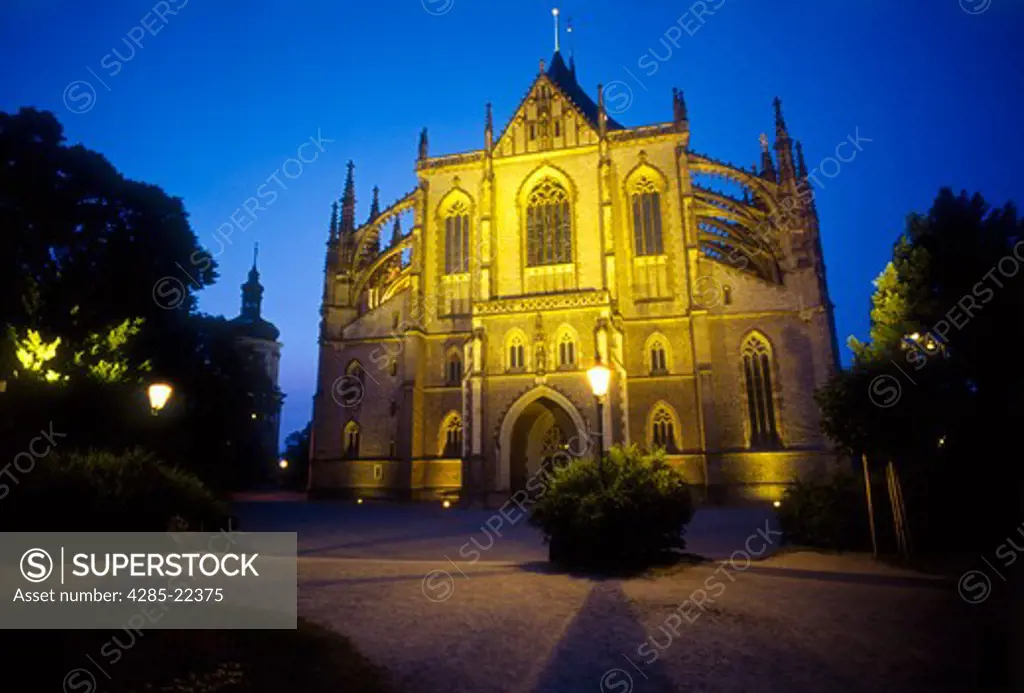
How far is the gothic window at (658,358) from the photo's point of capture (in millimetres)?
28594

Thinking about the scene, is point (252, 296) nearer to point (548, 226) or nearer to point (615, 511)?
point (548, 226)

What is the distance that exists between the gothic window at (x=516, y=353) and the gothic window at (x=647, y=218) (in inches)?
337

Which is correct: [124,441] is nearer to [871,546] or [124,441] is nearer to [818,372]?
[871,546]

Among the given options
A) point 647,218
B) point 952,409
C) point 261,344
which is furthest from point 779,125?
point 261,344

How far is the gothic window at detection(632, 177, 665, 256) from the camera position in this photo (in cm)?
3039

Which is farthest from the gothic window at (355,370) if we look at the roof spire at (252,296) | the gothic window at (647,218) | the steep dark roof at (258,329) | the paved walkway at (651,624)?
the roof spire at (252,296)

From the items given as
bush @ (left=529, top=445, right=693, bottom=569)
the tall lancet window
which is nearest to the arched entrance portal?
the tall lancet window

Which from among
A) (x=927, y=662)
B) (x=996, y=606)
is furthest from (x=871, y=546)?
(x=927, y=662)

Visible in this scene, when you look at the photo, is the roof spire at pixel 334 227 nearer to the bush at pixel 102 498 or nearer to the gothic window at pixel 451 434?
the gothic window at pixel 451 434

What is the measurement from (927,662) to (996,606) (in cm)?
282

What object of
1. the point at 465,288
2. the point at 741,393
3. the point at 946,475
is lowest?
the point at 946,475

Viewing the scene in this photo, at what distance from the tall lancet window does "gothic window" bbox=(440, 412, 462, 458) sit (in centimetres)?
863

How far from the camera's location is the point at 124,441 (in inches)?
642

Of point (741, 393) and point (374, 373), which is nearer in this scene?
point (741, 393)
